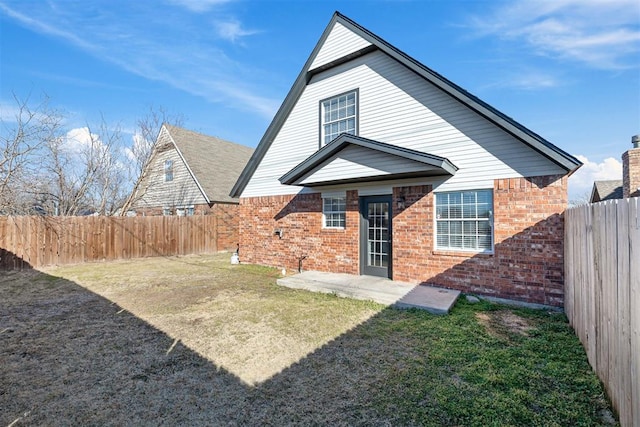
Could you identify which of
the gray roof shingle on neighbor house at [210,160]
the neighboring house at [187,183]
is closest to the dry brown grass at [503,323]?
the gray roof shingle on neighbor house at [210,160]

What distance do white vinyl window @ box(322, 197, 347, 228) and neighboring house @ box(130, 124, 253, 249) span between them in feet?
31.8

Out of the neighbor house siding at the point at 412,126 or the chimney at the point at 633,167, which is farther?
the chimney at the point at 633,167

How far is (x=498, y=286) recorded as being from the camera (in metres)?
6.67

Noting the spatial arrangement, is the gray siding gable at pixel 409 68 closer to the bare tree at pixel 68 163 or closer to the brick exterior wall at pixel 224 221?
the brick exterior wall at pixel 224 221

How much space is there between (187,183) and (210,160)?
247 centimetres

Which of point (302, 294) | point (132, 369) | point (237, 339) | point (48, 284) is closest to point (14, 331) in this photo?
point (132, 369)

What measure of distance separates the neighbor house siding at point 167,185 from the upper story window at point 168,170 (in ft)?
0.54

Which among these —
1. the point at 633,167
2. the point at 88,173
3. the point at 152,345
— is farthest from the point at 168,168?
the point at 633,167

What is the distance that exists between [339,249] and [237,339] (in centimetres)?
503

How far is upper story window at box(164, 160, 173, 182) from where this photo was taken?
1930cm

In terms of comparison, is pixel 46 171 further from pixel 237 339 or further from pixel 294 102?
pixel 237 339

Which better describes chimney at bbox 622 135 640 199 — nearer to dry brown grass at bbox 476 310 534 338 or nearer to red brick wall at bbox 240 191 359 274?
dry brown grass at bbox 476 310 534 338

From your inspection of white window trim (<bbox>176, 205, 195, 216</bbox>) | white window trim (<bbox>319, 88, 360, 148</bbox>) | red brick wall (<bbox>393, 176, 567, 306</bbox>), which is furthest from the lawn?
white window trim (<bbox>176, 205, 195, 216</bbox>)

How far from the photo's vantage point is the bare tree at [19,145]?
1127cm
